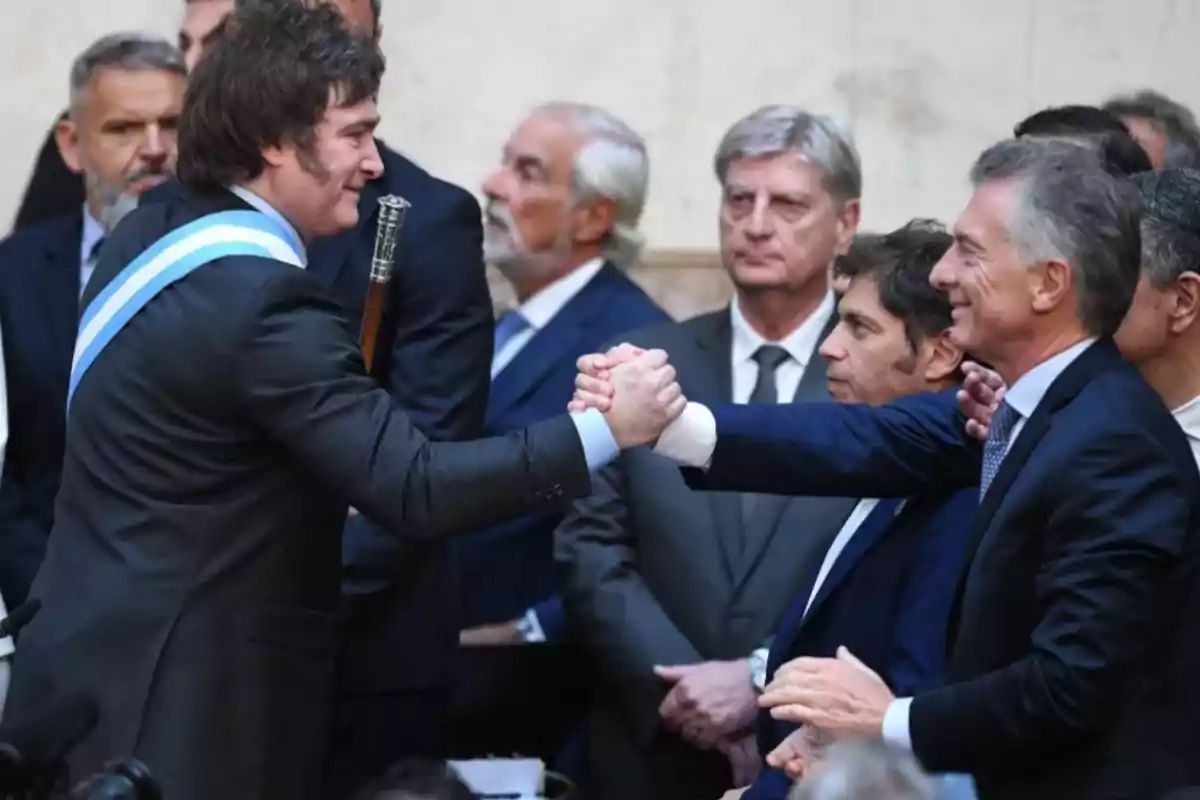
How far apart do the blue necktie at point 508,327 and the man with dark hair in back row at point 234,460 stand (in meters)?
1.61

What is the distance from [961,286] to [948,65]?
11.0 feet

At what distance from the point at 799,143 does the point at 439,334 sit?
1086mm

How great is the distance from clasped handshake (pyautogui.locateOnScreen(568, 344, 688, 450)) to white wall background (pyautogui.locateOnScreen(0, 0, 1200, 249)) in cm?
286

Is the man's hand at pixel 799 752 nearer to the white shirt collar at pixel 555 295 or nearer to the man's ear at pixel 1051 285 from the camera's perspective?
the man's ear at pixel 1051 285

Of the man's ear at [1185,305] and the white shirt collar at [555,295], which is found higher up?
the man's ear at [1185,305]

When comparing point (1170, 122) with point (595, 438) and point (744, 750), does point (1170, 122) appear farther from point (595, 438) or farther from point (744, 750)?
point (595, 438)

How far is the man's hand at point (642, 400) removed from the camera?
3.33 meters

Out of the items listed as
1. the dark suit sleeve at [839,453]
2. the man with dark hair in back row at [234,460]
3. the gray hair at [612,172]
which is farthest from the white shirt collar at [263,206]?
the gray hair at [612,172]

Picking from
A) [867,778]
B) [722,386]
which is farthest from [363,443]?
[722,386]

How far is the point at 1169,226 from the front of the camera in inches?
144

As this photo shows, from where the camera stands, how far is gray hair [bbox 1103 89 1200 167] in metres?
5.12

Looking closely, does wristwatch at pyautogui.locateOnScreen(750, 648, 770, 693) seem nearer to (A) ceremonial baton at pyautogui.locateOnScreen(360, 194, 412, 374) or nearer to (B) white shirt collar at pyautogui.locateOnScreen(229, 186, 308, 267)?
(A) ceremonial baton at pyautogui.locateOnScreen(360, 194, 412, 374)

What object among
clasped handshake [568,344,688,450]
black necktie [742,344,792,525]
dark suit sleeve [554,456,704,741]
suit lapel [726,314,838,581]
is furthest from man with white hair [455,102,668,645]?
clasped handshake [568,344,688,450]

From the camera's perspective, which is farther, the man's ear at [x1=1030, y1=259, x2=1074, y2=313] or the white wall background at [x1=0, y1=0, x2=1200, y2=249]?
the white wall background at [x1=0, y1=0, x2=1200, y2=249]
